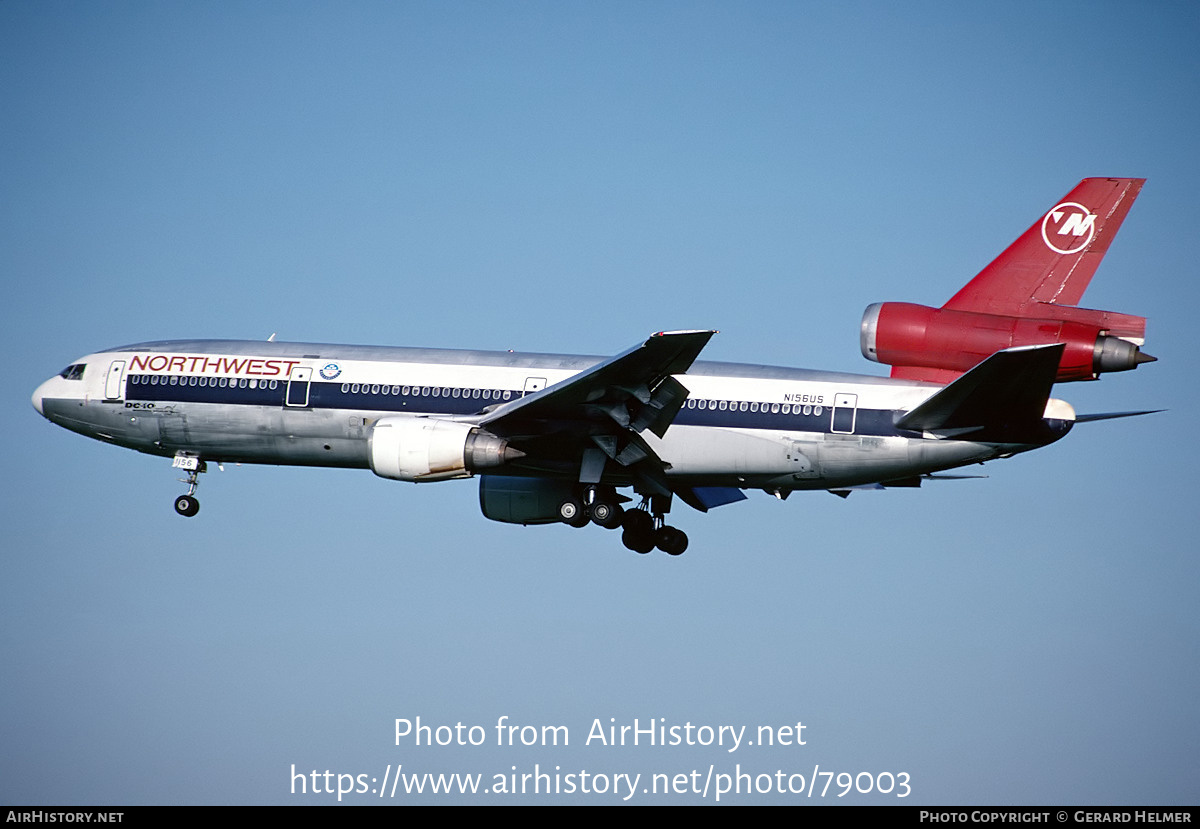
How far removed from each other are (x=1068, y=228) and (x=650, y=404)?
1054cm

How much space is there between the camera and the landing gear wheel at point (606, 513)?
121 ft

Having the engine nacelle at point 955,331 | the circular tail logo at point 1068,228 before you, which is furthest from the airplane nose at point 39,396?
the circular tail logo at point 1068,228

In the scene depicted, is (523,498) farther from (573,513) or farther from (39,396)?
(39,396)

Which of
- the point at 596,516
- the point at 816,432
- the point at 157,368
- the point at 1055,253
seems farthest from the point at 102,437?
the point at 1055,253

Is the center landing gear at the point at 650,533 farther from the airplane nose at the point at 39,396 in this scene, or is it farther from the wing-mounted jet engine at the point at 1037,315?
the airplane nose at the point at 39,396

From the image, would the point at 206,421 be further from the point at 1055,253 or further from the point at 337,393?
the point at 1055,253

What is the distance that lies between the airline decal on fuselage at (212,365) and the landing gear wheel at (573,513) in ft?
24.8

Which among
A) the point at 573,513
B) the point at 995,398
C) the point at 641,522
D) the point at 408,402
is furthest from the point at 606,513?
the point at 995,398

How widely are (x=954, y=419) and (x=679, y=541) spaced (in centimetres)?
878

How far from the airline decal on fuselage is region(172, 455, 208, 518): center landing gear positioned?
2.28 metres

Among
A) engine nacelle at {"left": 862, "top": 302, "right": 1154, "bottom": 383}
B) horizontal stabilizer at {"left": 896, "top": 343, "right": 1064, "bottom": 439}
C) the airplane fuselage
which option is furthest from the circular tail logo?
horizontal stabilizer at {"left": 896, "top": 343, "right": 1064, "bottom": 439}

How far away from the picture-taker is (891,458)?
35.2 metres

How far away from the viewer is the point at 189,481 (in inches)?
1578

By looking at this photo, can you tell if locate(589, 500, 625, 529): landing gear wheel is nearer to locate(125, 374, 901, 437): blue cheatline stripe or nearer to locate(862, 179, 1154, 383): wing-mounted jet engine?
locate(125, 374, 901, 437): blue cheatline stripe
